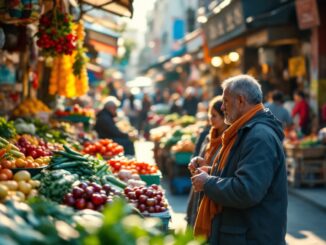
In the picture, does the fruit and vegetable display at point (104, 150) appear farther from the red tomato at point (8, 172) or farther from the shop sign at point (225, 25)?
the shop sign at point (225, 25)

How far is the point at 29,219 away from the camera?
3.00 m

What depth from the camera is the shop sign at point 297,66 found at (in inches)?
730

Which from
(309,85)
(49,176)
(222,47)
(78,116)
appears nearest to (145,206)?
(49,176)

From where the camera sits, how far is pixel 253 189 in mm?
4590

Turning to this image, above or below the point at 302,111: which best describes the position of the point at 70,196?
below

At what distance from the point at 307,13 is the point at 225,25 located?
7383 mm

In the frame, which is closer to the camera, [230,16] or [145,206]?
[145,206]

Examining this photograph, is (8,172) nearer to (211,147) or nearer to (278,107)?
(211,147)

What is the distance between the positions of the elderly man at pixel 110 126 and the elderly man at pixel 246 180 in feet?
27.8

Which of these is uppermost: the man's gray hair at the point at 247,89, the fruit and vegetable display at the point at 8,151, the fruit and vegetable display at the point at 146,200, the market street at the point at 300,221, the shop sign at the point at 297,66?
the shop sign at the point at 297,66

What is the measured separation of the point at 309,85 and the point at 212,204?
46.1 feet

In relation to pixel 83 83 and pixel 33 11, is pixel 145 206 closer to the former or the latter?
pixel 33 11

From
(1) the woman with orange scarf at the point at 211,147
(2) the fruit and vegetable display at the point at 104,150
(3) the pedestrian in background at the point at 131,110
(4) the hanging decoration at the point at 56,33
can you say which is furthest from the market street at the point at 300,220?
(3) the pedestrian in background at the point at 131,110

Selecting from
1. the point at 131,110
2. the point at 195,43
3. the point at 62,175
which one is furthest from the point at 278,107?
the point at 131,110
